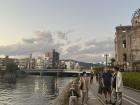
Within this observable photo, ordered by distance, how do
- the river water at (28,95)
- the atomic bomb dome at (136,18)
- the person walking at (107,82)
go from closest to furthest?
the person walking at (107,82) → the river water at (28,95) → the atomic bomb dome at (136,18)

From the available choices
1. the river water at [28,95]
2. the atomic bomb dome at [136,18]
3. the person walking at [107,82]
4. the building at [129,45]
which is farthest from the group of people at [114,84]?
the atomic bomb dome at [136,18]

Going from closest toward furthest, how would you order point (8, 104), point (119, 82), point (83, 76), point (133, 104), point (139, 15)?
point (119, 82), point (83, 76), point (133, 104), point (8, 104), point (139, 15)

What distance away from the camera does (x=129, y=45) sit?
135 meters

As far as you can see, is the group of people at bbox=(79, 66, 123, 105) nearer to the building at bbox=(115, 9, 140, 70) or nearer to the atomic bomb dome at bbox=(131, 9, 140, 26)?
the building at bbox=(115, 9, 140, 70)

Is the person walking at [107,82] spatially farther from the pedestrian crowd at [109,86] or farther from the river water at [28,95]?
the river water at [28,95]

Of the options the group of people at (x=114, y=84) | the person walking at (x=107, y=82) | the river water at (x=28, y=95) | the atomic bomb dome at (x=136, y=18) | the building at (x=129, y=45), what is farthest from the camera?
the atomic bomb dome at (x=136, y=18)

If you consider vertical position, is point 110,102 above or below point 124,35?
below

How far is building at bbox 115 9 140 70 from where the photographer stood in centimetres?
11225

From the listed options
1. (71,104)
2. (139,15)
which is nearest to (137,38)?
(139,15)

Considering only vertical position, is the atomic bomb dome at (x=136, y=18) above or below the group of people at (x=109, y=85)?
above

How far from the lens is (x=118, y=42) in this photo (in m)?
151

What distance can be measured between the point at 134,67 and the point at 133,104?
281 ft

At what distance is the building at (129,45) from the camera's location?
112 meters

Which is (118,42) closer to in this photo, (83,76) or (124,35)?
(124,35)
